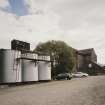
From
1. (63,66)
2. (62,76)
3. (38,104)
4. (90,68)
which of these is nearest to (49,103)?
(38,104)

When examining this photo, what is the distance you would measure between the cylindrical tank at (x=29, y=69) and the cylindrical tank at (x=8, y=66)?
3224 millimetres

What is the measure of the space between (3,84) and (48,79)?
50.0 feet

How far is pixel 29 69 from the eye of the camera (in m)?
54.1

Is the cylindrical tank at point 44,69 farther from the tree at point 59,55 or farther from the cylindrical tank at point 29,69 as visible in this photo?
the tree at point 59,55

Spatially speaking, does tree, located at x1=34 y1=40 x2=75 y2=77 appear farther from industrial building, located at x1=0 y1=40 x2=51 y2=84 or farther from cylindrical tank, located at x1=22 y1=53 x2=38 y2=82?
cylindrical tank, located at x1=22 y1=53 x2=38 y2=82

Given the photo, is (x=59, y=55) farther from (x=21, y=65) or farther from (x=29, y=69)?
(x=21, y=65)

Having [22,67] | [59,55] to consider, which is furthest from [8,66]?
[59,55]

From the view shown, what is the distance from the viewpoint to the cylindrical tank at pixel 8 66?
160 ft

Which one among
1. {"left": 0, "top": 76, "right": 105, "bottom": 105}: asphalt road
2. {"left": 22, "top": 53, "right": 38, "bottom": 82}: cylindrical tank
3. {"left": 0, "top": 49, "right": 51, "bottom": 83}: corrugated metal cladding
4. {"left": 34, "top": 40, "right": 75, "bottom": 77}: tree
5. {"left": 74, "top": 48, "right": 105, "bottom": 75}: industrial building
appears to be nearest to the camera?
{"left": 0, "top": 76, "right": 105, "bottom": 105}: asphalt road

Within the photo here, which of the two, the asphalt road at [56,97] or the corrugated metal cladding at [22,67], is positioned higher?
the corrugated metal cladding at [22,67]

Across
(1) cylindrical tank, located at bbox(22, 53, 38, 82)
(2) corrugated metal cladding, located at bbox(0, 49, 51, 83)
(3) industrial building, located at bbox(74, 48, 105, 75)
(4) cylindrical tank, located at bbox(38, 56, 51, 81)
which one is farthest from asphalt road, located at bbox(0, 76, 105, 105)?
(3) industrial building, located at bbox(74, 48, 105, 75)

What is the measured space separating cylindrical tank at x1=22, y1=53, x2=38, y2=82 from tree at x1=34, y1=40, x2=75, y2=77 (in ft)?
83.8

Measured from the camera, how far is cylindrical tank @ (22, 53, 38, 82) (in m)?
53.1

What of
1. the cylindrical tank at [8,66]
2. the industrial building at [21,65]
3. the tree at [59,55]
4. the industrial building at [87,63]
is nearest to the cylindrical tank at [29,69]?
the industrial building at [21,65]
